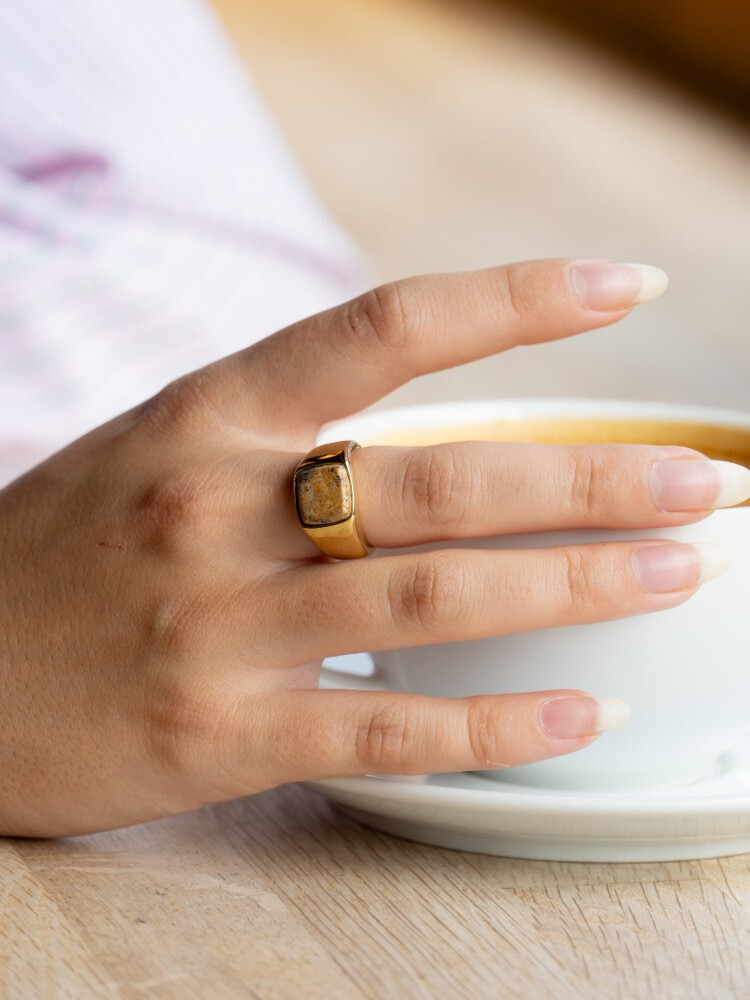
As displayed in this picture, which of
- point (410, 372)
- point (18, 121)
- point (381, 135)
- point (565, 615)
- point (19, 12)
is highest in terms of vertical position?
point (381, 135)

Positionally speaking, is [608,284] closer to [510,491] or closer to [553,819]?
[510,491]

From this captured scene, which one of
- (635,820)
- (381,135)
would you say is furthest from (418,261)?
(635,820)

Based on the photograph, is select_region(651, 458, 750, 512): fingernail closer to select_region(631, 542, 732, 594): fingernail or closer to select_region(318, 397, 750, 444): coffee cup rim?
select_region(631, 542, 732, 594): fingernail

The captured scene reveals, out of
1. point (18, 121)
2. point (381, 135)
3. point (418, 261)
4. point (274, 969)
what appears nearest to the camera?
point (274, 969)

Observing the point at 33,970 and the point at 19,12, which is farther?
the point at 19,12

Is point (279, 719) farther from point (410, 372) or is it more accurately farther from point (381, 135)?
point (381, 135)

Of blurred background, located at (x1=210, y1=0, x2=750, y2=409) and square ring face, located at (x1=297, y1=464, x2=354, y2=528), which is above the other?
blurred background, located at (x1=210, y1=0, x2=750, y2=409)

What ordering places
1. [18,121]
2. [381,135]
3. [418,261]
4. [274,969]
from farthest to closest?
[381,135] → [418,261] → [18,121] → [274,969]

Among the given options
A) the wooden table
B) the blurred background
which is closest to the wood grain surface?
the wooden table
